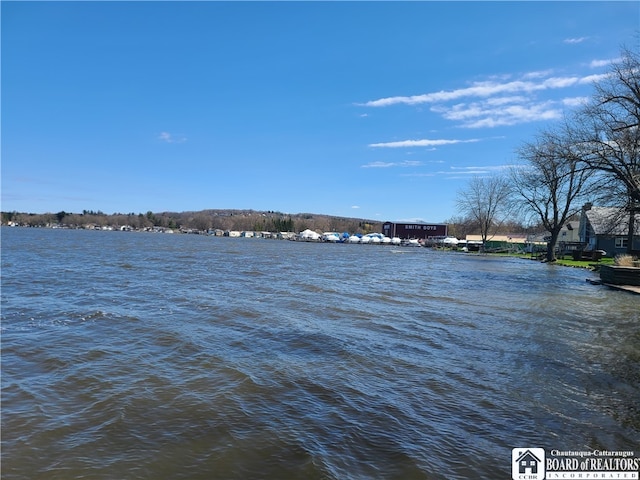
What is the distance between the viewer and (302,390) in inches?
248

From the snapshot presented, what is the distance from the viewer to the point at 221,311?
12664 millimetres

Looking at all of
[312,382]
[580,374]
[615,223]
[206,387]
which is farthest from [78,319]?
[615,223]

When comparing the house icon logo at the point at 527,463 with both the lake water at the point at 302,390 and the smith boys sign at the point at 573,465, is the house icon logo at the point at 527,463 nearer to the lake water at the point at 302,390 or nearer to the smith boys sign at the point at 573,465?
the smith boys sign at the point at 573,465

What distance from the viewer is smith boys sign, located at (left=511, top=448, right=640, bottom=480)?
417 centimetres

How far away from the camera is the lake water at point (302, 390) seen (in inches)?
172

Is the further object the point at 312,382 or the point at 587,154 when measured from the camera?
the point at 587,154

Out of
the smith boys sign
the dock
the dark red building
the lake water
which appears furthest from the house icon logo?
the dark red building

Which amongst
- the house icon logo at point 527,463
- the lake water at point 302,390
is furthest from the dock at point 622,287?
the house icon logo at point 527,463

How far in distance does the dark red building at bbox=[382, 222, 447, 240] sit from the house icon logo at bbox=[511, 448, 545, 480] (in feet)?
464

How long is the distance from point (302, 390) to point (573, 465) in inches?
138

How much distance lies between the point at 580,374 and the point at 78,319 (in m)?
11.6

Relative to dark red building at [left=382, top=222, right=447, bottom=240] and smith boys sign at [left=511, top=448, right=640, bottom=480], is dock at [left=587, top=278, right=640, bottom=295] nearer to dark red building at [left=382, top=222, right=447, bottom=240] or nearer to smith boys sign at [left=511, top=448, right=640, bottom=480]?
smith boys sign at [left=511, top=448, right=640, bottom=480]

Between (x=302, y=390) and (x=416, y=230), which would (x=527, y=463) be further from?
(x=416, y=230)

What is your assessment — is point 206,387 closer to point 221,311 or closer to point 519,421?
point 519,421
